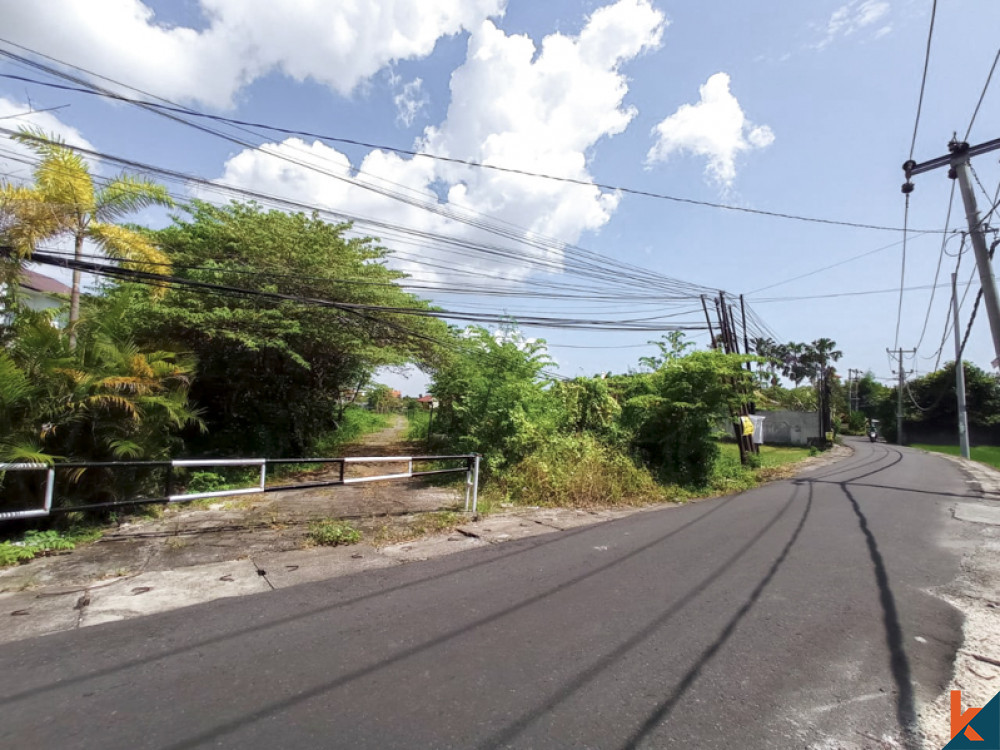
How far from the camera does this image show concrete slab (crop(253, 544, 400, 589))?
5047 millimetres

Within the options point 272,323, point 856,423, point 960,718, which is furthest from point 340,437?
point 856,423

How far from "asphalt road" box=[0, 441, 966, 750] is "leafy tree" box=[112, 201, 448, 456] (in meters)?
7.37

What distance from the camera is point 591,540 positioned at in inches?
270

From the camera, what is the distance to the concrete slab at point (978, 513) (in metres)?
8.71

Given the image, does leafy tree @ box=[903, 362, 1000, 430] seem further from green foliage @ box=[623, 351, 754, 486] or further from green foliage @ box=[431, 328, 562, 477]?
green foliage @ box=[431, 328, 562, 477]

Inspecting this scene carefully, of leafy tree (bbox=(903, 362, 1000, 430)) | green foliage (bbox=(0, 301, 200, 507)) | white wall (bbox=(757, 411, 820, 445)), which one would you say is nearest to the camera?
green foliage (bbox=(0, 301, 200, 507))

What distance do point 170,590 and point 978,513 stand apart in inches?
499

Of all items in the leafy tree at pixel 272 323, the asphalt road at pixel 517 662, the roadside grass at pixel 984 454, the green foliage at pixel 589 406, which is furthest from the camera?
the roadside grass at pixel 984 454

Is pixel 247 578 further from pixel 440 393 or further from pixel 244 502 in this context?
pixel 440 393

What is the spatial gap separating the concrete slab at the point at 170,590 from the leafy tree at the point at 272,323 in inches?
243

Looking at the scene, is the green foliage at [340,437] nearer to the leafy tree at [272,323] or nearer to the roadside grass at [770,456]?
the leafy tree at [272,323]

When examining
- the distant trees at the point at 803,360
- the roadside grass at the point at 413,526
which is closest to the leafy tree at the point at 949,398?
the distant trees at the point at 803,360

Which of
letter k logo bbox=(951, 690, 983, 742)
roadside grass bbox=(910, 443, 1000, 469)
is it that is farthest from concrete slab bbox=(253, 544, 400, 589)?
roadside grass bbox=(910, 443, 1000, 469)

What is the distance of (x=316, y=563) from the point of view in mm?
5512
